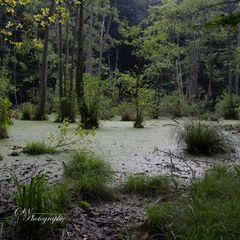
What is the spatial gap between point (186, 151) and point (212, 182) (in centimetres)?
236

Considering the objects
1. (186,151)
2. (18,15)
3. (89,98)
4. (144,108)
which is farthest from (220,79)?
(18,15)

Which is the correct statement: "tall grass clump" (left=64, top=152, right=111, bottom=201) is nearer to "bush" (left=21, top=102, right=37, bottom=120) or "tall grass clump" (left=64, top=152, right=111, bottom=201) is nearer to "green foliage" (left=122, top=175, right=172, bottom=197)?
"green foliage" (left=122, top=175, right=172, bottom=197)

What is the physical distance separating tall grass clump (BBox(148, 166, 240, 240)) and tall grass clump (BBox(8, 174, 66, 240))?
63 centimetres

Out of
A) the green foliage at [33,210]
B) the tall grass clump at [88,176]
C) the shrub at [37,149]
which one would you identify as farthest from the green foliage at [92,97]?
the green foliage at [33,210]

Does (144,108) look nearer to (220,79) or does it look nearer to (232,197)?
(232,197)

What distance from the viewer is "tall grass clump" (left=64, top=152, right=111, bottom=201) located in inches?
120

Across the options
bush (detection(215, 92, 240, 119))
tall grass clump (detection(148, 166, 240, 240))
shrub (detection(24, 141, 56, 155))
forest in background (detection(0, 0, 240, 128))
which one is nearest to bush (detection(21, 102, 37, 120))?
forest in background (detection(0, 0, 240, 128))

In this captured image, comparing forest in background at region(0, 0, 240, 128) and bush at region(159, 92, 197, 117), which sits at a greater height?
forest in background at region(0, 0, 240, 128)

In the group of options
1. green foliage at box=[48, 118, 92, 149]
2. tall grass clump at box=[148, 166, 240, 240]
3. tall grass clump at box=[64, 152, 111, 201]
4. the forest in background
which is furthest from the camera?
the forest in background

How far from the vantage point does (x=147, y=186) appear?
333 cm

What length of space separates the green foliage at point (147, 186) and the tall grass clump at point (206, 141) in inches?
75.5

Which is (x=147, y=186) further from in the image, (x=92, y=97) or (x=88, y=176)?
(x=92, y=97)

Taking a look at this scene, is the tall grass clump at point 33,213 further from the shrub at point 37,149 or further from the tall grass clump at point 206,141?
the tall grass clump at point 206,141

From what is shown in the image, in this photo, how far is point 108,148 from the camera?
5531mm
